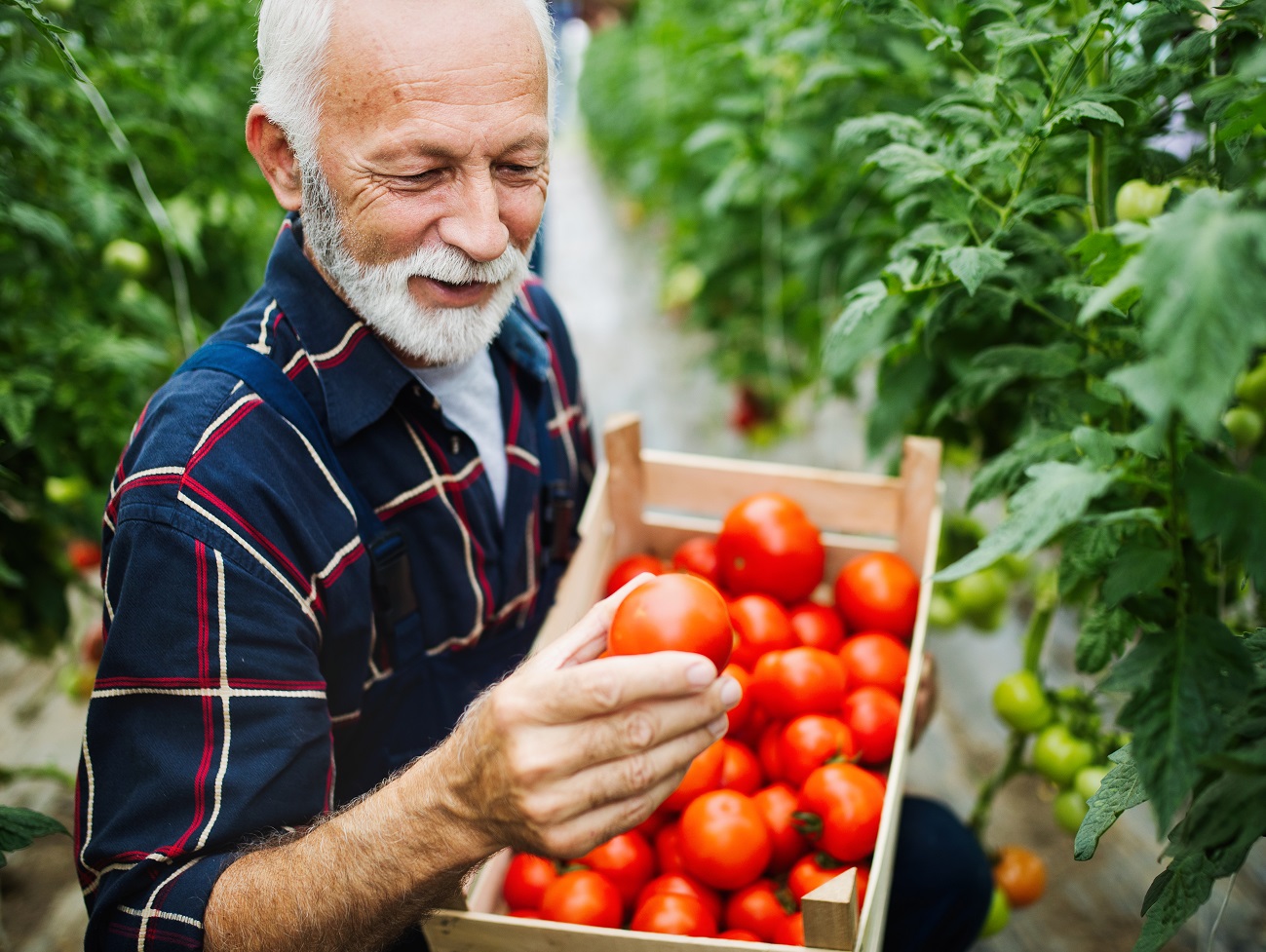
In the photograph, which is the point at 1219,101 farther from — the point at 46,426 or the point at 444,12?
the point at 46,426

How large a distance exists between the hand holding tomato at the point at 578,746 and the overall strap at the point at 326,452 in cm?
39

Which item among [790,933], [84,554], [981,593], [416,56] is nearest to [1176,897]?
[790,933]

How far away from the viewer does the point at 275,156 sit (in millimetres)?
1381

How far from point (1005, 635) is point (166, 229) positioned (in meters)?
2.51

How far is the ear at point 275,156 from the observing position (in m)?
1.35

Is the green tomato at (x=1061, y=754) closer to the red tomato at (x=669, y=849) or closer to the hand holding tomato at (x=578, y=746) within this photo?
the red tomato at (x=669, y=849)

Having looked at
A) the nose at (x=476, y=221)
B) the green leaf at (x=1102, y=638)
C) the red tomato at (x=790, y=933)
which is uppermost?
the nose at (x=476, y=221)

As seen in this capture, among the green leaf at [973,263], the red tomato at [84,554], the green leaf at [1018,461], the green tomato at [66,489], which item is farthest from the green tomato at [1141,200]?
the red tomato at [84,554]

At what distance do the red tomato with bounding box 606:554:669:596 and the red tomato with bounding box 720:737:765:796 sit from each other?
1.17ft

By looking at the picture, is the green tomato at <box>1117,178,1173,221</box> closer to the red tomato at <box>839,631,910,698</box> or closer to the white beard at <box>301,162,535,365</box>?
the red tomato at <box>839,631,910,698</box>

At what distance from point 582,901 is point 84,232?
1.85 meters

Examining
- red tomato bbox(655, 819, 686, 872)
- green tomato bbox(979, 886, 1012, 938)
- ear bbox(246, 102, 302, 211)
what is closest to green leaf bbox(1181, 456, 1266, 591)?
red tomato bbox(655, 819, 686, 872)

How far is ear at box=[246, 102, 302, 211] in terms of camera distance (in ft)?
4.42

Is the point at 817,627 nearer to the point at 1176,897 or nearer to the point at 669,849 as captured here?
the point at 669,849
